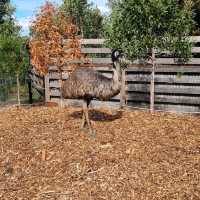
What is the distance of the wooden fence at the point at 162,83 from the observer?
603 inches

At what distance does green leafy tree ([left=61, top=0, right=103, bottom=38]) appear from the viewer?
37844mm

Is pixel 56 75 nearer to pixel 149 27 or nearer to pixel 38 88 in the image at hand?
pixel 38 88

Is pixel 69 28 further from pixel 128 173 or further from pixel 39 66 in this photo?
pixel 128 173

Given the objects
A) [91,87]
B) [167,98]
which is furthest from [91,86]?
[167,98]

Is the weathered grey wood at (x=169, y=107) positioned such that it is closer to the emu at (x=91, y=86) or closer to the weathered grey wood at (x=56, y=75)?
the weathered grey wood at (x=56, y=75)

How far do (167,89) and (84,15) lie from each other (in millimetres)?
24963

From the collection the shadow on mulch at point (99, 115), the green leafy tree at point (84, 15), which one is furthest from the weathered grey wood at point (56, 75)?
the green leafy tree at point (84, 15)

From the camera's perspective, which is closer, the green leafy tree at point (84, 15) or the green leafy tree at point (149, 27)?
the green leafy tree at point (149, 27)

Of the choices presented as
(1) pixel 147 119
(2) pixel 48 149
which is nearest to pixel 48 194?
(2) pixel 48 149

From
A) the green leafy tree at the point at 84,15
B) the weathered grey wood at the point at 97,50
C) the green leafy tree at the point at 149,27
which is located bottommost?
the weathered grey wood at the point at 97,50

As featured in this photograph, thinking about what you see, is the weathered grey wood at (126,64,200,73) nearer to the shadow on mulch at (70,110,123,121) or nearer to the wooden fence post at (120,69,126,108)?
the wooden fence post at (120,69,126,108)

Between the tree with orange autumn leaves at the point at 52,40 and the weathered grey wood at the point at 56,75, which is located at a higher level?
the tree with orange autumn leaves at the point at 52,40

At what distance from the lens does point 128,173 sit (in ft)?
30.2

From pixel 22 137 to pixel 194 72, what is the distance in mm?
6452
